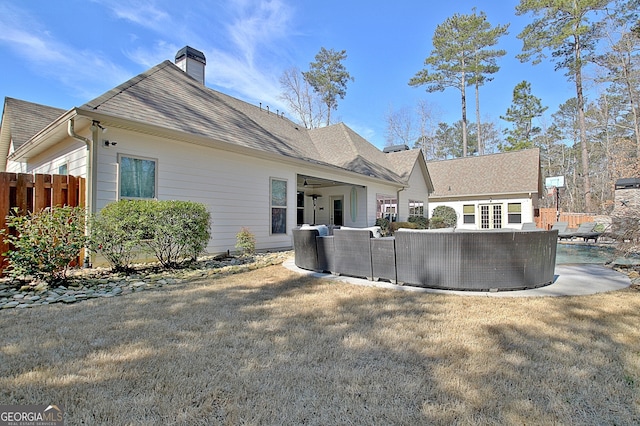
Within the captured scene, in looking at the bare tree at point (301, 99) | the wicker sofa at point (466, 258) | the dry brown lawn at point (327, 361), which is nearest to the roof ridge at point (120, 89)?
the dry brown lawn at point (327, 361)

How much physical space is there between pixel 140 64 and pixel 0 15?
13.5 ft

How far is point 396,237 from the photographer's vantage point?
4969mm

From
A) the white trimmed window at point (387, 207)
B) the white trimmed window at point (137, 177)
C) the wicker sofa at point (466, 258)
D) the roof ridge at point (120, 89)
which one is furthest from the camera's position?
the white trimmed window at point (387, 207)

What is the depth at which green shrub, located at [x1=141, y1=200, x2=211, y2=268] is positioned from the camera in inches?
230

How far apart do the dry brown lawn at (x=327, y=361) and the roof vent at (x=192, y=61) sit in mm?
10246

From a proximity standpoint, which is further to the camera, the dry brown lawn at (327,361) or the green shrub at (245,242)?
the green shrub at (245,242)

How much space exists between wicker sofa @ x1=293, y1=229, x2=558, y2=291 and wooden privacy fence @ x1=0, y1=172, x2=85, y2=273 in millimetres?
5844

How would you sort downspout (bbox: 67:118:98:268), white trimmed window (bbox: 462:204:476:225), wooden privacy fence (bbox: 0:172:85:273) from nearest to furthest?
wooden privacy fence (bbox: 0:172:85:273)
downspout (bbox: 67:118:98:268)
white trimmed window (bbox: 462:204:476:225)

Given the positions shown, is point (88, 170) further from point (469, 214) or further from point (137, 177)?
point (469, 214)

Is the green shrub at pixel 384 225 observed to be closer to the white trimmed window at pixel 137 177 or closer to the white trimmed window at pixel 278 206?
the white trimmed window at pixel 278 206

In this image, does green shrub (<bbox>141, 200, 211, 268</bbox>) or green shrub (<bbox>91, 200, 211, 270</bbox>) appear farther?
green shrub (<bbox>141, 200, 211, 268</bbox>)

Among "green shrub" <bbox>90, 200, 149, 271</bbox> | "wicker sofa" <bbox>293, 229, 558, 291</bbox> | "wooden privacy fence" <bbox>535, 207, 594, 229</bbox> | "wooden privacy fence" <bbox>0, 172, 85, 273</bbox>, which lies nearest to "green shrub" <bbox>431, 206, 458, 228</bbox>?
"wooden privacy fence" <bbox>535, 207, 594, 229</bbox>

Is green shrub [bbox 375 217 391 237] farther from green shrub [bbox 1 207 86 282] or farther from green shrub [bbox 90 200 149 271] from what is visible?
green shrub [bbox 1 207 86 282]

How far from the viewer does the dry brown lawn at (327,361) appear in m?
1.81
